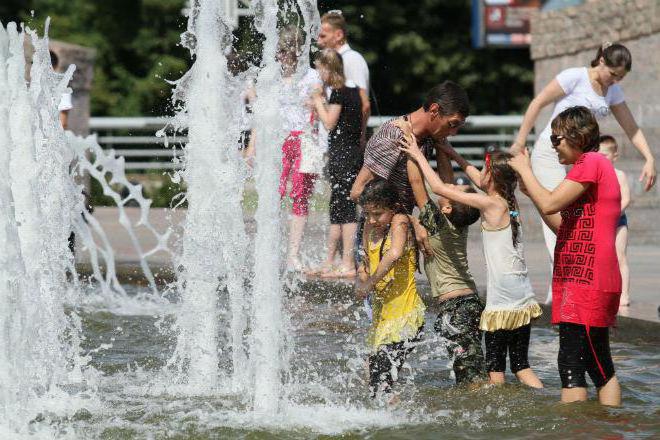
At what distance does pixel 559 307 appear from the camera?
627 centimetres

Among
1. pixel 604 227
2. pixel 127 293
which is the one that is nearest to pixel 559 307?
pixel 604 227

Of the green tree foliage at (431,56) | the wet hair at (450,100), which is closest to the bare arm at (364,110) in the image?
the wet hair at (450,100)

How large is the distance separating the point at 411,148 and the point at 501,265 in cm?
71

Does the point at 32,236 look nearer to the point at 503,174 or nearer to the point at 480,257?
the point at 503,174

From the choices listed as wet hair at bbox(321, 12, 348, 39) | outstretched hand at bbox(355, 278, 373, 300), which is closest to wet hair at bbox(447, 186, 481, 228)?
outstretched hand at bbox(355, 278, 373, 300)

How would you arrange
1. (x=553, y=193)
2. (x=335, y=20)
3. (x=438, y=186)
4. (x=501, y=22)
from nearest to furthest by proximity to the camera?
(x=553, y=193)
(x=438, y=186)
(x=335, y=20)
(x=501, y=22)

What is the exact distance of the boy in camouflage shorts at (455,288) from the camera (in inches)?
263

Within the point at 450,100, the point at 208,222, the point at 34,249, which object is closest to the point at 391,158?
the point at 450,100

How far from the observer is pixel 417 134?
6.63m

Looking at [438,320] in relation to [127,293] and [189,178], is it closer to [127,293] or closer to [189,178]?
[189,178]

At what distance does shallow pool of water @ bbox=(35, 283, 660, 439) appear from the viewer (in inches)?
235

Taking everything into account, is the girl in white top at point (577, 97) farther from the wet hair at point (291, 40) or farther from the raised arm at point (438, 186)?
the raised arm at point (438, 186)

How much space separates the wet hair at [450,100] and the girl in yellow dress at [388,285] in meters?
0.44

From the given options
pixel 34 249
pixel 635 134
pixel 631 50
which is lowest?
pixel 34 249
